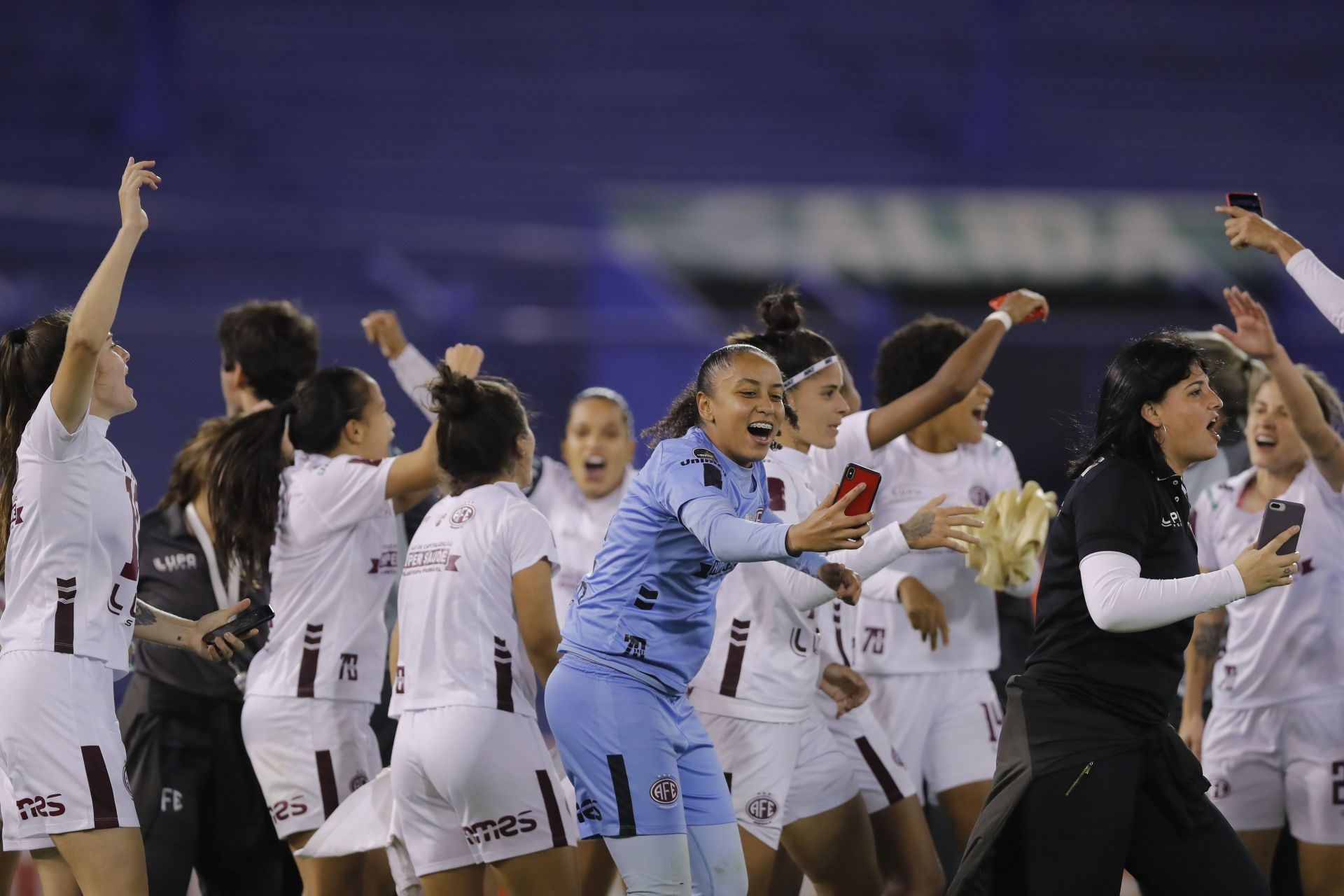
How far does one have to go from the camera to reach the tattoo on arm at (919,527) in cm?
429

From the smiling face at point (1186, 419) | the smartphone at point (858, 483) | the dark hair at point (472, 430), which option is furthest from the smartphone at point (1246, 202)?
A: the dark hair at point (472, 430)

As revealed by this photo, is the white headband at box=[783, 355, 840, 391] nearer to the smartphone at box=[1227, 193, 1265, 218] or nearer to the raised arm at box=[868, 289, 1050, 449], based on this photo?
the raised arm at box=[868, 289, 1050, 449]

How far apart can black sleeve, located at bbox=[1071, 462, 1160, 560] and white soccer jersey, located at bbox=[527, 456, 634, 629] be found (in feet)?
10.9

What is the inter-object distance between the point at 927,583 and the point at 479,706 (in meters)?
2.11

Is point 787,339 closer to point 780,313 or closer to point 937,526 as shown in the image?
point 780,313

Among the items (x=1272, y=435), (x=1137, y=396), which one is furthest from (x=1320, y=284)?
(x=1137, y=396)

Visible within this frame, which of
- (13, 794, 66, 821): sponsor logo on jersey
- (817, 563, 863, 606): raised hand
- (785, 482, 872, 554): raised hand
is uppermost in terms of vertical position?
(785, 482, 872, 554): raised hand

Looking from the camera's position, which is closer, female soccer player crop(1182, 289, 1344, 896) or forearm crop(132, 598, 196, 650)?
forearm crop(132, 598, 196, 650)

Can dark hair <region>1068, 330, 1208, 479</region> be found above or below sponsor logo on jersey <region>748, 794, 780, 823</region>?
above

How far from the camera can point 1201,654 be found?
19.9 feet

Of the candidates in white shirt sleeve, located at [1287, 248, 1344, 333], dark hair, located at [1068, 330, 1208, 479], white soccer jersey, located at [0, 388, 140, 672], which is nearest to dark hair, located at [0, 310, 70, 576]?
white soccer jersey, located at [0, 388, 140, 672]

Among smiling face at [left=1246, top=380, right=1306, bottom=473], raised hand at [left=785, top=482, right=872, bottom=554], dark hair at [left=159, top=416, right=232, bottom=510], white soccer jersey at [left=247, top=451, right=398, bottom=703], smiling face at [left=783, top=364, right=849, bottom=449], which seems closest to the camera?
raised hand at [left=785, top=482, right=872, bottom=554]

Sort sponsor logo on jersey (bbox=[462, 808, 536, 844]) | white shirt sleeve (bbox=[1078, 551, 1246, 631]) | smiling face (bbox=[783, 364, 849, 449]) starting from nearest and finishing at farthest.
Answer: white shirt sleeve (bbox=[1078, 551, 1246, 631]) < sponsor logo on jersey (bbox=[462, 808, 536, 844]) < smiling face (bbox=[783, 364, 849, 449])

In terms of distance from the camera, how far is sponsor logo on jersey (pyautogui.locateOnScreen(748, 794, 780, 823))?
16.5ft
